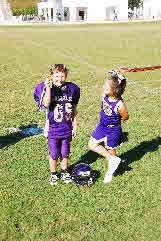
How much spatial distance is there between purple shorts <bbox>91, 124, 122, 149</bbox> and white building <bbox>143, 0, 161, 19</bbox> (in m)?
85.9

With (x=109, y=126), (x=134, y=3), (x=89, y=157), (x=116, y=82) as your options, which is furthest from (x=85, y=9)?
(x=116, y=82)

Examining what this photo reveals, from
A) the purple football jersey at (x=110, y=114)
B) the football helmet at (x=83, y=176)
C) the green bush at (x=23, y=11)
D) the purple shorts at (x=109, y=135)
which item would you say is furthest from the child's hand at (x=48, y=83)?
the green bush at (x=23, y=11)

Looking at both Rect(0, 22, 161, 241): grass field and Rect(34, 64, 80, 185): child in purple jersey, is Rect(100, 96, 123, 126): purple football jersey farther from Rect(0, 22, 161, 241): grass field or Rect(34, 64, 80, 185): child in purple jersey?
Rect(0, 22, 161, 241): grass field

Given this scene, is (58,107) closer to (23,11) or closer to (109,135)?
(109,135)

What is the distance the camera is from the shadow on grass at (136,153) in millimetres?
5941

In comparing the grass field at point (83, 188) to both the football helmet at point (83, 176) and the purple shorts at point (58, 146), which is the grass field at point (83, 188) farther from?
the purple shorts at point (58, 146)

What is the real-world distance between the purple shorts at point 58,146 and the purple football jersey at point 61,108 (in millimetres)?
96

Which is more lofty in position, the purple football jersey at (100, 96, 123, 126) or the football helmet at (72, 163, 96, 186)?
the purple football jersey at (100, 96, 123, 126)

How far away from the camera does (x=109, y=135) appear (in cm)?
531

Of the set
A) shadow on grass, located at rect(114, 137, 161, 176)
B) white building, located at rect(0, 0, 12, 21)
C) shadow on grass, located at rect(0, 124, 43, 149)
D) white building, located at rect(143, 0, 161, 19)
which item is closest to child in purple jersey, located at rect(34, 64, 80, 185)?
shadow on grass, located at rect(114, 137, 161, 176)

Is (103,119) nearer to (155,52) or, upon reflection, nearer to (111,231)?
(111,231)

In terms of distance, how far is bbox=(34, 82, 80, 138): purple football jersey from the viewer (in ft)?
16.4

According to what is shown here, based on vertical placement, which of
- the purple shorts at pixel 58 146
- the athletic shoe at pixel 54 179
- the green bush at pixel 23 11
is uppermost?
the green bush at pixel 23 11

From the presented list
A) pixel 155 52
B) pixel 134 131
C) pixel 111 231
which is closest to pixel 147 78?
pixel 134 131
